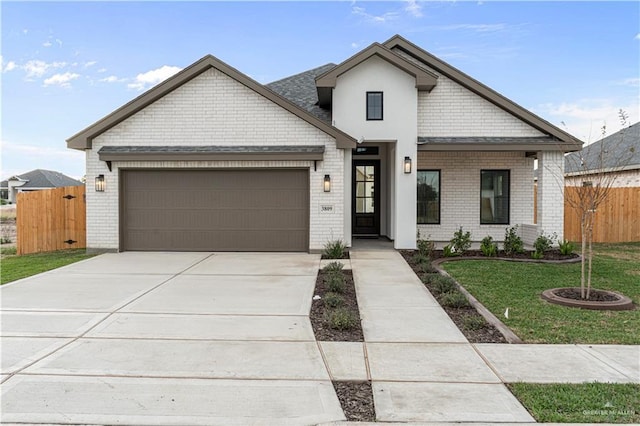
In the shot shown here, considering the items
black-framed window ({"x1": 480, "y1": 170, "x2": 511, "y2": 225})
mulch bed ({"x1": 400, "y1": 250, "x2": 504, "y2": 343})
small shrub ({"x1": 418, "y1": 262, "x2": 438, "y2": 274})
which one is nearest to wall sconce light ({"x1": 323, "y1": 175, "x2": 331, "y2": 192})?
small shrub ({"x1": 418, "y1": 262, "x2": 438, "y2": 274})

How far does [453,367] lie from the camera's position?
14.3 ft

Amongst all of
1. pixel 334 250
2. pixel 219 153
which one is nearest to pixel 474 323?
pixel 334 250

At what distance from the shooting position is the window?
1452cm

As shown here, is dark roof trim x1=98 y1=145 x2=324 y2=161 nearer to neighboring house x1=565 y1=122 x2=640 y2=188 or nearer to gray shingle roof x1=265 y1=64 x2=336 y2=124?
gray shingle roof x1=265 y1=64 x2=336 y2=124

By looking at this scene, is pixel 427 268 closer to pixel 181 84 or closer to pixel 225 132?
pixel 225 132

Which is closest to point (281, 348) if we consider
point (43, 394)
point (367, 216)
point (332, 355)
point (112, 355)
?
point (332, 355)

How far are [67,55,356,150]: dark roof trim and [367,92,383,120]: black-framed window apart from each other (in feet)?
4.47

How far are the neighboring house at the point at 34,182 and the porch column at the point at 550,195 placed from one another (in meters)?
46.1

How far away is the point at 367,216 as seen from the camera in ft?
50.4

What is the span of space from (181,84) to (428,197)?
329 inches

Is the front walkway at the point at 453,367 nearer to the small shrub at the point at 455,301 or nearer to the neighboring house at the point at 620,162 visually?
the small shrub at the point at 455,301

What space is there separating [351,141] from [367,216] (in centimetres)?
428

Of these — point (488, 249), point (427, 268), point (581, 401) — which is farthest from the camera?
point (488, 249)

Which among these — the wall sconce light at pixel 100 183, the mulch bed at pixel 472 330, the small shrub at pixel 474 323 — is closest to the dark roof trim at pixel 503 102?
the mulch bed at pixel 472 330
